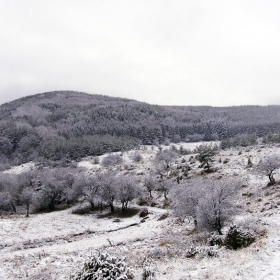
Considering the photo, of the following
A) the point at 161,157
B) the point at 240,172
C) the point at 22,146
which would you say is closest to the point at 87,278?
the point at 240,172

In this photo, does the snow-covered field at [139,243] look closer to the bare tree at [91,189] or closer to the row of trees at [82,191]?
the row of trees at [82,191]

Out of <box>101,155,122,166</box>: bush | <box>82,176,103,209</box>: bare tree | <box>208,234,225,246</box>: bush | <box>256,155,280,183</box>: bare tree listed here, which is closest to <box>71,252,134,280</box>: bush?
<box>208,234,225,246</box>: bush

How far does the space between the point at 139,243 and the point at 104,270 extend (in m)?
17.0

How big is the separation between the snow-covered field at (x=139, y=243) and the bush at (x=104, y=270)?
162cm

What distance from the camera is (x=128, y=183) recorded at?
53594mm

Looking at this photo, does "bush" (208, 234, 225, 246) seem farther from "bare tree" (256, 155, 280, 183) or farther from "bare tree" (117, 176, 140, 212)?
"bare tree" (117, 176, 140, 212)

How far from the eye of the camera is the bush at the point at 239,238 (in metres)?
18.5

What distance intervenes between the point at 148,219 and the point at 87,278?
31842mm

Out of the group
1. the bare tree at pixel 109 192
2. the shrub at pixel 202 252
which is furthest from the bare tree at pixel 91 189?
the shrub at pixel 202 252

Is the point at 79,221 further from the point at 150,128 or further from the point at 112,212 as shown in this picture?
the point at 150,128

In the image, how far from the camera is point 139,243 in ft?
99.1

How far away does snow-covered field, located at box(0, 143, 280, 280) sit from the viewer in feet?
49.3

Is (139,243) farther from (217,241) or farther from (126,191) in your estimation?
(126,191)

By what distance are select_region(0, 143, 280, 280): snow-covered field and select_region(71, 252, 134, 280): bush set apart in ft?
5.31
